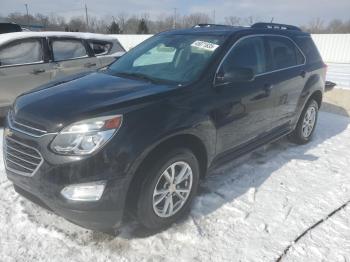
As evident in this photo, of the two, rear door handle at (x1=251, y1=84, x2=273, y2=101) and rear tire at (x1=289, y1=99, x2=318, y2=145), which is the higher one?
rear door handle at (x1=251, y1=84, x2=273, y2=101)

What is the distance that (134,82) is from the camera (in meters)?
3.42

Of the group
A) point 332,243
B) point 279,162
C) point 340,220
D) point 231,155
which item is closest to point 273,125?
point 279,162

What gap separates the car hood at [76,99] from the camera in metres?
2.70

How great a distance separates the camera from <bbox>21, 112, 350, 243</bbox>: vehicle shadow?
123 inches

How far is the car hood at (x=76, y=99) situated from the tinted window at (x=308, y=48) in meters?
2.82

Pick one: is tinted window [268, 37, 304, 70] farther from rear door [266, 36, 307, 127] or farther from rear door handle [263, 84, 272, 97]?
rear door handle [263, 84, 272, 97]

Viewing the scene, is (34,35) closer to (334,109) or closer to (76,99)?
(76,99)

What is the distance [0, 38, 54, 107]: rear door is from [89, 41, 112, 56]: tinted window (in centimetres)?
108

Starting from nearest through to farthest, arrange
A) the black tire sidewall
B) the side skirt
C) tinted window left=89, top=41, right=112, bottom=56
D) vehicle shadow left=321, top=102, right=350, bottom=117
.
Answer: the side skirt < the black tire sidewall < tinted window left=89, top=41, right=112, bottom=56 < vehicle shadow left=321, top=102, right=350, bottom=117

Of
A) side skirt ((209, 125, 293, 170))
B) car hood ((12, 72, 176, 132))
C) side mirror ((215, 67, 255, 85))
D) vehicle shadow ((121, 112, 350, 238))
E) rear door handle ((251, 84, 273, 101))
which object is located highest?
side mirror ((215, 67, 255, 85))

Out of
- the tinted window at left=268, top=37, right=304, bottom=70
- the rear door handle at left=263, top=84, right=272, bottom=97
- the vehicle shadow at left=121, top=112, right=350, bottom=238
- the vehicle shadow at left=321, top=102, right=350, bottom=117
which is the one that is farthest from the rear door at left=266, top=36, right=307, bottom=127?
the vehicle shadow at left=321, top=102, right=350, bottom=117

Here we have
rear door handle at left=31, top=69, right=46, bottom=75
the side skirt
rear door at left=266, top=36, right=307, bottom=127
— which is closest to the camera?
the side skirt

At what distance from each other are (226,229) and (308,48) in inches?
131

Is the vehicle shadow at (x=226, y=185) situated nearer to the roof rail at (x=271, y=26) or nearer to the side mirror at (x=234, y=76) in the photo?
the side mirror at (x=234, y=76)
